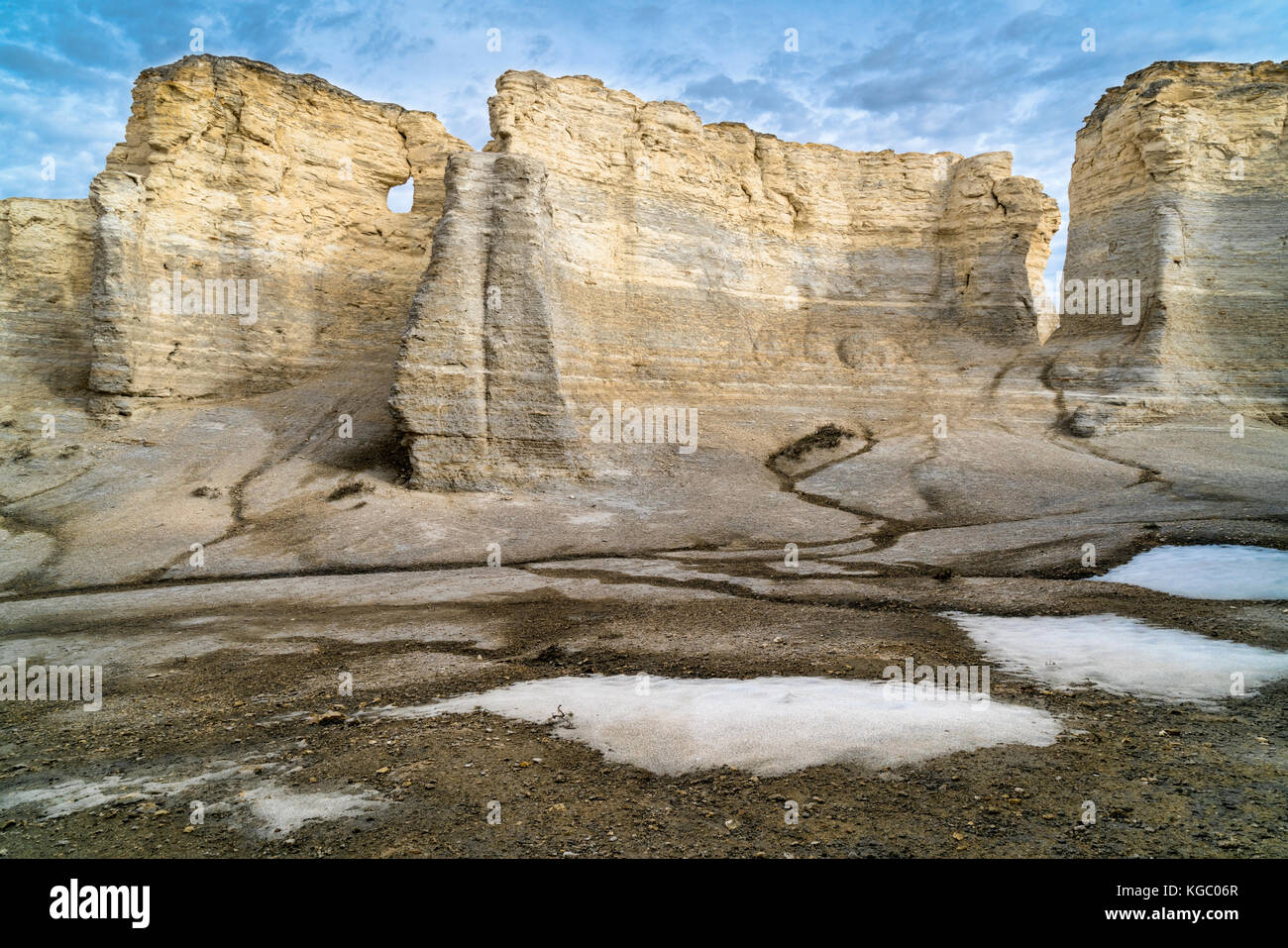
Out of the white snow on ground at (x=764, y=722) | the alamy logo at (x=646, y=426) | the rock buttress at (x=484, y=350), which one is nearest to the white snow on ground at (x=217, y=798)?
the white snow on ground at (x=764, y=722)

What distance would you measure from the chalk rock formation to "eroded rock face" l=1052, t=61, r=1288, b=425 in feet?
107

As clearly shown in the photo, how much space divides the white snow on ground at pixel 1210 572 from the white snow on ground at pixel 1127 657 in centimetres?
212

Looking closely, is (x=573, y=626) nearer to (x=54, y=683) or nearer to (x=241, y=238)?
(x=54, y=683)

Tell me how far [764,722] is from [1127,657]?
3.70m

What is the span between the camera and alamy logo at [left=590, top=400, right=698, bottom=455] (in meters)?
19.9

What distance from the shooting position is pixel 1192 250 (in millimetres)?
21922

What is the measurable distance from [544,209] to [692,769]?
1924 cm

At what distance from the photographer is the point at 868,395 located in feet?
78.0

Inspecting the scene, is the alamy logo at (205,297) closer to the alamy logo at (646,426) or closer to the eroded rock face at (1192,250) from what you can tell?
the alamy logo at (646,426)

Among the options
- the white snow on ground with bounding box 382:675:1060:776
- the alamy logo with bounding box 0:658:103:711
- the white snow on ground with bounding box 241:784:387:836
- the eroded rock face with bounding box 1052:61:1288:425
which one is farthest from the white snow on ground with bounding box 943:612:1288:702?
the eroded rock face with bounding box 1052:61:1288:425

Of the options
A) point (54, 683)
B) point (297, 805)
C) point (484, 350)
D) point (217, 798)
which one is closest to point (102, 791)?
point (217, 798)

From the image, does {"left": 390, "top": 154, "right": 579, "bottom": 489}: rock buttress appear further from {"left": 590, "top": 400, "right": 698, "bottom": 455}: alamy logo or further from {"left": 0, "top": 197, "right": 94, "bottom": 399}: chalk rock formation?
{"left": 0, "top": 197, "right": 94, "bottom": 399}: chalk rock formation

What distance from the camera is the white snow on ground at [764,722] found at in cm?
417

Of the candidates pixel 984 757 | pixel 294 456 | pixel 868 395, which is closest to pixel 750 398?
pixel 868 395
